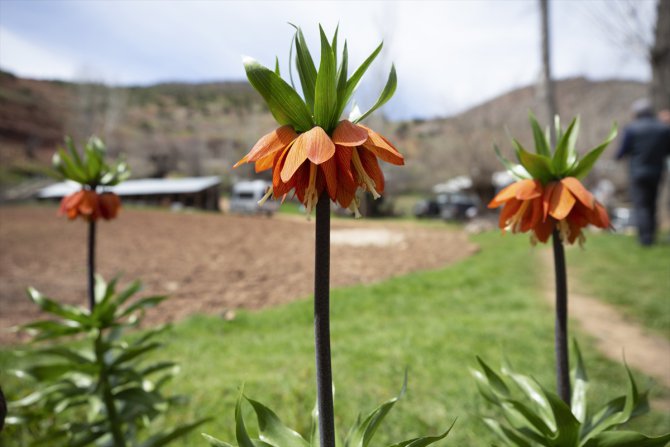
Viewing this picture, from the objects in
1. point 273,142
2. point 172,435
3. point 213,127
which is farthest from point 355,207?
point 213,127

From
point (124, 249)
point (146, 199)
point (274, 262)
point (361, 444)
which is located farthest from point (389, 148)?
point (146, 199)

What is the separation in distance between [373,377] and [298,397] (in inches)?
21.3

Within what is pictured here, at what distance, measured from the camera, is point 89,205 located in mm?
1675

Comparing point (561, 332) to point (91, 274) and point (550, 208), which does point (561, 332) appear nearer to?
point (550, 208)

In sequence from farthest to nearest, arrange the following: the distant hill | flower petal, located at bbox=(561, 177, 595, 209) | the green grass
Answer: the distant hill
the green grass
flower petal, located at bbox=(561, 177, 595, 209)

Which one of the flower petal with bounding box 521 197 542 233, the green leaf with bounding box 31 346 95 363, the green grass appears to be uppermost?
the flower petal with bounding box 521 197 542 233

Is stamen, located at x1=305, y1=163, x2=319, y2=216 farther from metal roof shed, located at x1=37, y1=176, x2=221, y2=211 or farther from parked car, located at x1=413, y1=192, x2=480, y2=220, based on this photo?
metal roof shed, located at x1=37, y1=176, x2=221, y2=211

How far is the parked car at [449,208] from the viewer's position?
781 inches

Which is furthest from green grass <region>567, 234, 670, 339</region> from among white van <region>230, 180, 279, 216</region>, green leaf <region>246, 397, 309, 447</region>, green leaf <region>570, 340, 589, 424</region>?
white van <region>230, 180, 279, 216</region>

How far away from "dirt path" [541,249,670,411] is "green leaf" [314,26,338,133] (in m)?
2.23

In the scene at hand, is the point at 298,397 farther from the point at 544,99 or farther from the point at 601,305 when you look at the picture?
the point at 544,99

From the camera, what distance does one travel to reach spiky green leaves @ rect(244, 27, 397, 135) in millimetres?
592

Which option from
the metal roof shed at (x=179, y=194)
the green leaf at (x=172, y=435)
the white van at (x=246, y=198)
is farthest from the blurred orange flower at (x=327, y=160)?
the metal roof shed at (x=179, y=194)

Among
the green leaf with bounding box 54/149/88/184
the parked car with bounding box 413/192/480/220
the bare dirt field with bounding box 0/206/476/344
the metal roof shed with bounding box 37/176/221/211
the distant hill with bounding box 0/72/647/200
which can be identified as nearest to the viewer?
the green leaf with bounding box 54/149/88/184
